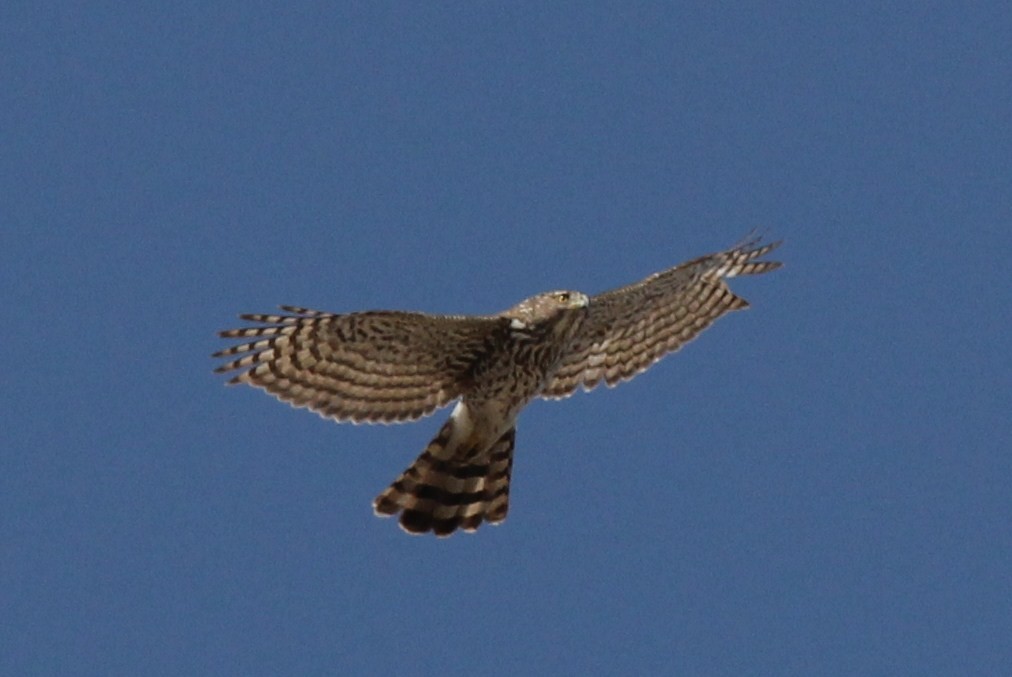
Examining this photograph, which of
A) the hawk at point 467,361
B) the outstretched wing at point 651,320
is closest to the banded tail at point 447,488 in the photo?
the hawk at point 467,361

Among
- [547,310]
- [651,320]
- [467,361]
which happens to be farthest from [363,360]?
[651,320]

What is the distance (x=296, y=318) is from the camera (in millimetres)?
14406

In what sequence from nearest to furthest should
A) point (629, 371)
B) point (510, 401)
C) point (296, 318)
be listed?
point (296, 318) → point (510, 401) → point (629, 371)

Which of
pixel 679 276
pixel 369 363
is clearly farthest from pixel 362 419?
pixel 679 276

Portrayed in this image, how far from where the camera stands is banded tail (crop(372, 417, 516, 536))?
15.8 metres

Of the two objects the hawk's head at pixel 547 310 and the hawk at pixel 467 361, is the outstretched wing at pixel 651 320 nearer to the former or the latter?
the hawk at pixel 467 361

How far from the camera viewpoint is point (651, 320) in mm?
16469

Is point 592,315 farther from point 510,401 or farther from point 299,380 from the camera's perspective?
point 299,380

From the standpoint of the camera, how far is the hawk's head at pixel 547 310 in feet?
49.2

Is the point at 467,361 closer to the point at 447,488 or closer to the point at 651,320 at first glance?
the point at 447,488

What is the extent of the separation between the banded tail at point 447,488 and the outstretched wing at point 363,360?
0.49 metres

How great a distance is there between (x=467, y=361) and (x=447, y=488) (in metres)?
1.08

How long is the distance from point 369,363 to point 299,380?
546mm

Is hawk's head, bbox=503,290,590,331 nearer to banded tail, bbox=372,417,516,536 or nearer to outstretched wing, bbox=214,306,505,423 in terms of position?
outstretched wing, bbox=214,306,505,423
